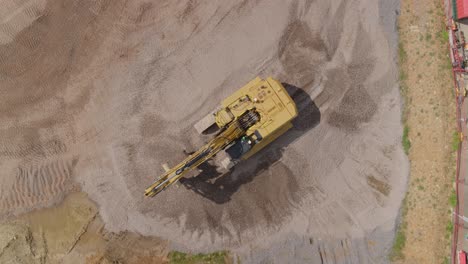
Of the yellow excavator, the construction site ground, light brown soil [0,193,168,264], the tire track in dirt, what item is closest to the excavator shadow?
the yellow excavator

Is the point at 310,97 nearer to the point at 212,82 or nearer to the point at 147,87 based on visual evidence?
the point at 212,82

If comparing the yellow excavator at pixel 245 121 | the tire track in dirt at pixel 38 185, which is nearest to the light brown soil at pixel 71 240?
the tire track in dirt at pixel 38 185

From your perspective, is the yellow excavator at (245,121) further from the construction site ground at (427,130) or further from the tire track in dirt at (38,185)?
the construction site ground at (427,130)

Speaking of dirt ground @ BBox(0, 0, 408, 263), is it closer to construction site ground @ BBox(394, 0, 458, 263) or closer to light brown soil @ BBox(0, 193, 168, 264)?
light brown soil @ BBox(0, 193, 168, 264)

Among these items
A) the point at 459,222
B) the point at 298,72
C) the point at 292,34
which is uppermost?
the point at 292,34

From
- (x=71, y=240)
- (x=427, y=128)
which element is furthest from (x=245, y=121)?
(x=71, y=240)

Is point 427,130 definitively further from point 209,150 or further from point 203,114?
point 203,114

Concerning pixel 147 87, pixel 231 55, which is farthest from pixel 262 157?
pixel 147 87
